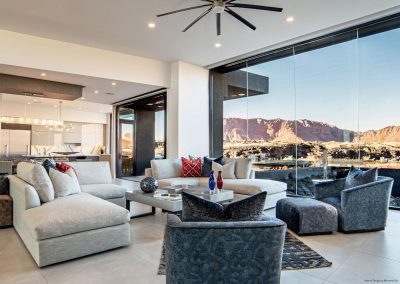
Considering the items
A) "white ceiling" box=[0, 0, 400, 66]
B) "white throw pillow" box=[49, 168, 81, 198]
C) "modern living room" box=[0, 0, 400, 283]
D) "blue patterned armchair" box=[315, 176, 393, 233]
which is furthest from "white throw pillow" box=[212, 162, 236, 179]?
"white throw pillow" box=[49, 168, 81, 198]

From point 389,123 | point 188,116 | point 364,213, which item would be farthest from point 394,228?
point 188,116

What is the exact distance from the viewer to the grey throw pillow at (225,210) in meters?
1.65

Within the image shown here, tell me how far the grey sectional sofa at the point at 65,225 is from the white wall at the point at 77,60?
2857 millimetres

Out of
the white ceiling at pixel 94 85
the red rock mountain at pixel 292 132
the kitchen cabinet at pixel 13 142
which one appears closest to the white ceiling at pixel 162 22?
the white ceiling at pixel 94 85

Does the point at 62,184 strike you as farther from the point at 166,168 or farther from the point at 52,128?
the point at 52,128

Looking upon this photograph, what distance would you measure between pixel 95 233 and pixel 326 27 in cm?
505

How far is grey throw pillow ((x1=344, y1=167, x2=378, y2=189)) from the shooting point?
3.83 m

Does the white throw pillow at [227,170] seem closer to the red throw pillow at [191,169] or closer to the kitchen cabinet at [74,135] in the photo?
the red throw pillow at [191,169]

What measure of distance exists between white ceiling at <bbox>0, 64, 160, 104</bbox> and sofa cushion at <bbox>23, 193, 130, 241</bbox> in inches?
146

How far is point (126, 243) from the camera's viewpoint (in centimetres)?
312

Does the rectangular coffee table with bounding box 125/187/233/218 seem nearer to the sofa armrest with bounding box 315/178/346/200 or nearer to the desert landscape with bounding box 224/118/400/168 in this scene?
the sofa armrest with bounding box 315/178/346/200

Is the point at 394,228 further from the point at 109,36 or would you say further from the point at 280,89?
the point at 109,36

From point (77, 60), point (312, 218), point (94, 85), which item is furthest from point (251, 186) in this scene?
point (94, 85)

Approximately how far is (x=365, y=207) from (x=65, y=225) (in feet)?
11.9
